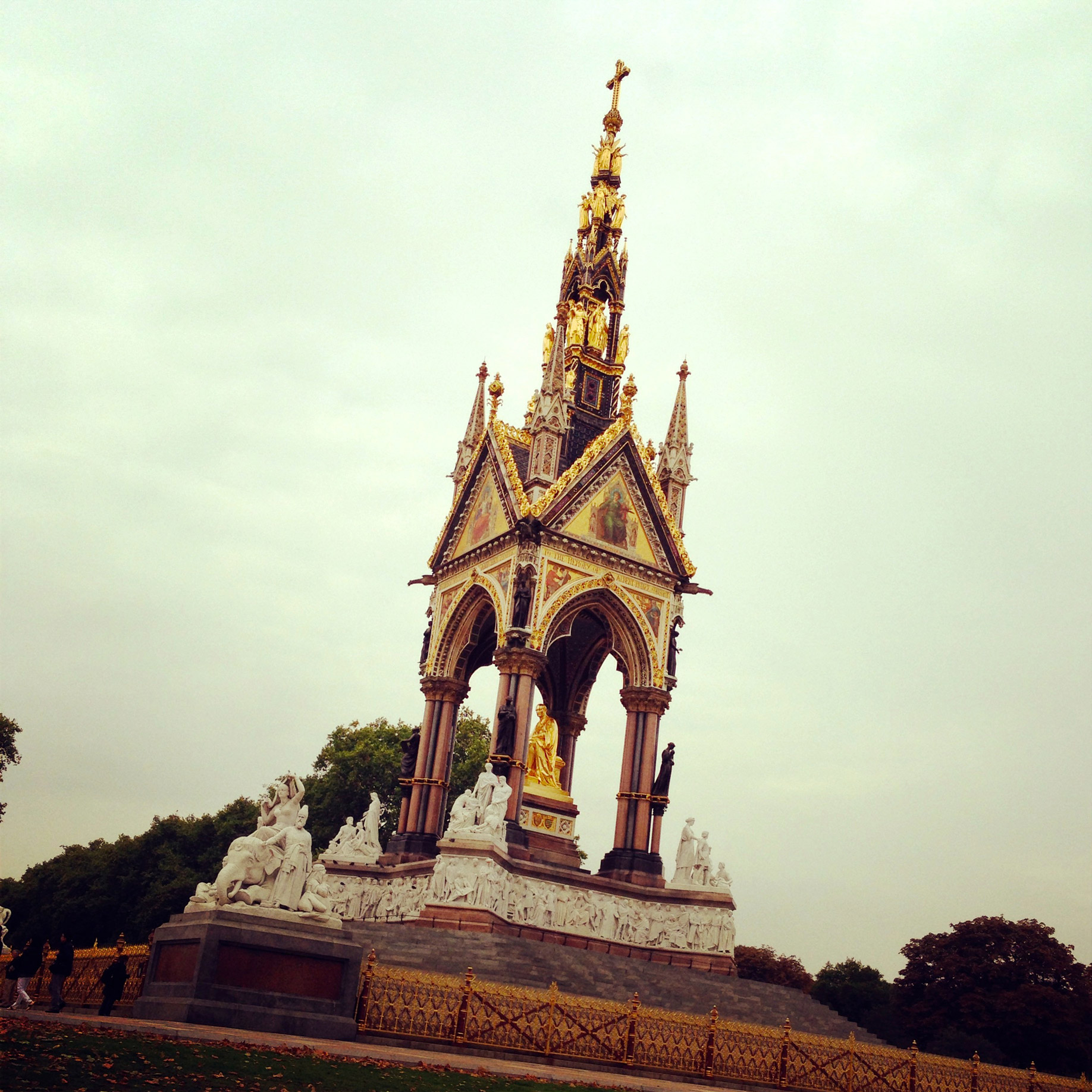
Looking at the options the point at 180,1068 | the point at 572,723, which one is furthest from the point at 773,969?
the point at 180,1068

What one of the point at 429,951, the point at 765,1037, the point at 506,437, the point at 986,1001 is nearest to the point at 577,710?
the point at 506,437

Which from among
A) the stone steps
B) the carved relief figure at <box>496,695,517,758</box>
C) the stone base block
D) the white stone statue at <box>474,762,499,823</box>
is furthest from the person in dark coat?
the stone base block

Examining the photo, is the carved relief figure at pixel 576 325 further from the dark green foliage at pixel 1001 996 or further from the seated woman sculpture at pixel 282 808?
the dark green foliage at pixel 1001 996

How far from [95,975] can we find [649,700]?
14.8 metres

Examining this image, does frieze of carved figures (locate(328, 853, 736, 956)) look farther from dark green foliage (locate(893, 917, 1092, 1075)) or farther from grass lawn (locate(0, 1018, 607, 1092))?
dark green foliage (locate(893, 917, 1092, 1075))

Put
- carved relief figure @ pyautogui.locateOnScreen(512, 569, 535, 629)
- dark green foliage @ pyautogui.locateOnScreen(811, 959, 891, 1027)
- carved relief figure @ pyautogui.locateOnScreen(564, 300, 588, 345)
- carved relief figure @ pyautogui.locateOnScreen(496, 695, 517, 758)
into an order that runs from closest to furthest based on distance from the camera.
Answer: carved relief figure @ pyautogui.locateOnScreen(496, 695, 517, 758)
carved relief figure @ pyautogui.locateOnScreen(512, 569, 535, 629)
carved relief figure @ pyautogui.locateOnScreen(564, 300, 588, 345)
dark green foliage @ pyautogui.locateOnScreen(811, 959, 891, 1027)

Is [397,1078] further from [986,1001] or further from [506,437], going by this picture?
[986,1001]

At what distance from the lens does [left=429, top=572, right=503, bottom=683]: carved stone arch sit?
29.7 meters

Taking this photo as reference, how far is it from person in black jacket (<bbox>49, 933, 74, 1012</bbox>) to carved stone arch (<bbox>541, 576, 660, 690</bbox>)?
13507mm

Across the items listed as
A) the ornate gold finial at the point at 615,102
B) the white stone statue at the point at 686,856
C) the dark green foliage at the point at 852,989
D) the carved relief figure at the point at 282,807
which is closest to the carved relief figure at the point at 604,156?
the ornate gold finial at the point at 615,102

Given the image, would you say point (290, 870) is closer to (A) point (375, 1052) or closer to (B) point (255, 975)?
(B) point (255, 975)

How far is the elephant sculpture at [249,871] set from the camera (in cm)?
1375

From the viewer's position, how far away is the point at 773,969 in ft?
162

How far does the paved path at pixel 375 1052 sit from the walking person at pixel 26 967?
1459mm
